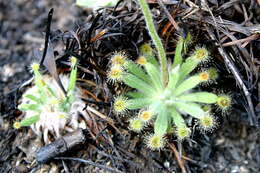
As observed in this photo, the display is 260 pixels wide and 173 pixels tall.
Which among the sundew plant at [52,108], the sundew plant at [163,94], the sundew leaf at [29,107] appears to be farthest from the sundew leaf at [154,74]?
the sundew leaf at [29,107]

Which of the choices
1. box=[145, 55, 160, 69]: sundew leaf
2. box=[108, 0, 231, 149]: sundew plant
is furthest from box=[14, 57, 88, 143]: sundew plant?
box=[145, 55, 160, 69]: sundew leaf

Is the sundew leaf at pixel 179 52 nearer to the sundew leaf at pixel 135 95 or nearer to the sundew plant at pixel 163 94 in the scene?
the sundew plant at pixel 163 94

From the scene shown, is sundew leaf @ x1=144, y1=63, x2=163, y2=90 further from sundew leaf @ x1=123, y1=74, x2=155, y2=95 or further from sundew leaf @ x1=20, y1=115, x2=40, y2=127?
sundew leaf @ x1=20, y1=115, x2=40, y2=127

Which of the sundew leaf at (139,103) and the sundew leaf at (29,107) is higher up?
the sundew leaf at (29,107)

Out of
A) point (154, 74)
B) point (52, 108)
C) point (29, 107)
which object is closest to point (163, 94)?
point (154, 74)

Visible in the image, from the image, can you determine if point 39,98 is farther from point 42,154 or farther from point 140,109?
point 140,109

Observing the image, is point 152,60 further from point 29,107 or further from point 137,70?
point 29,107

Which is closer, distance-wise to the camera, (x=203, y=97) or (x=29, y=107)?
(x=203, y=97)
